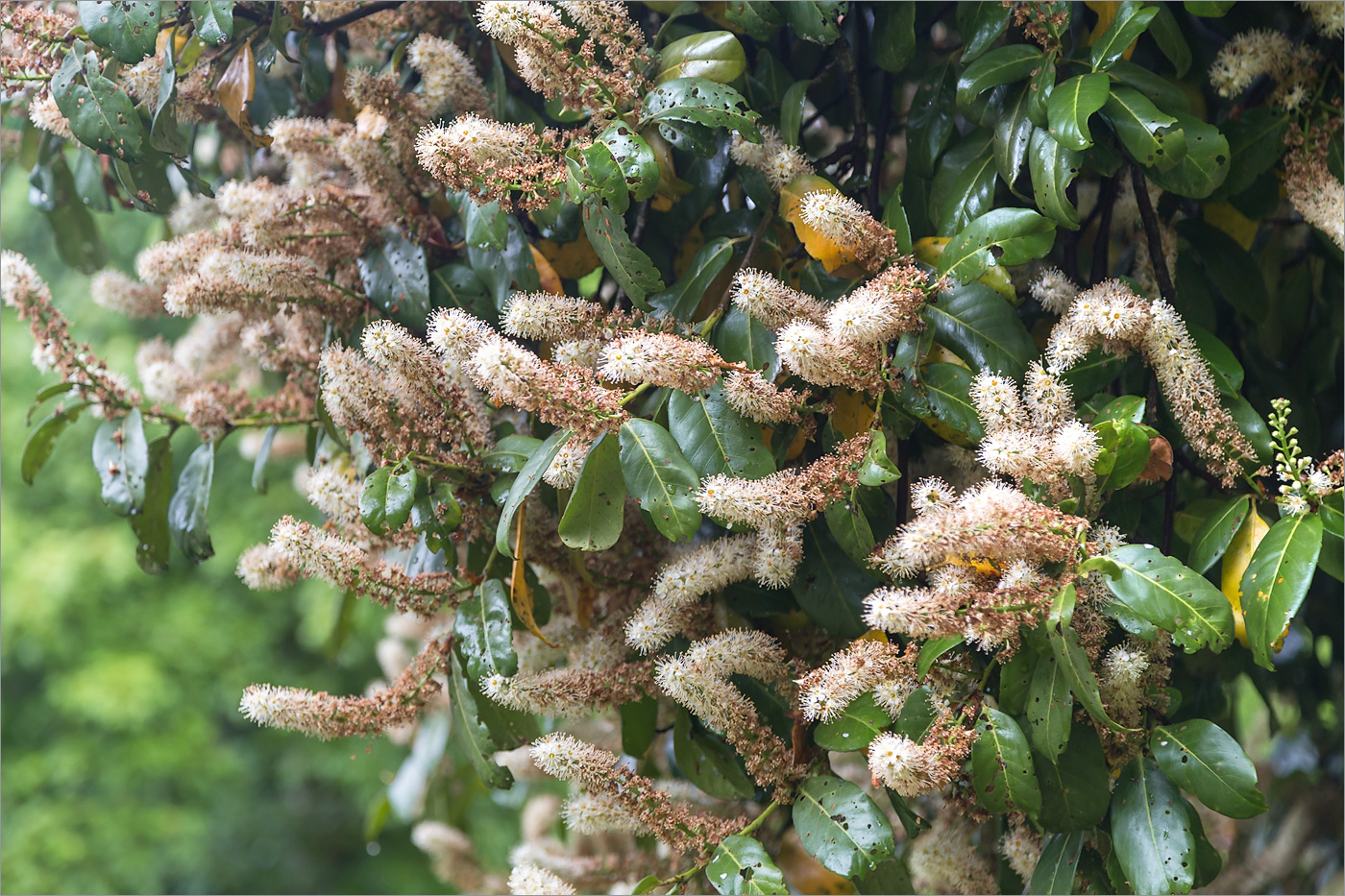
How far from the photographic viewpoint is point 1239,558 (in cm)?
61

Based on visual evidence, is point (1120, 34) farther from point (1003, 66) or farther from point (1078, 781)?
A: point (1078, 781)

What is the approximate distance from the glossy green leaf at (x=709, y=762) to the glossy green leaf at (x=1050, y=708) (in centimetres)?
21

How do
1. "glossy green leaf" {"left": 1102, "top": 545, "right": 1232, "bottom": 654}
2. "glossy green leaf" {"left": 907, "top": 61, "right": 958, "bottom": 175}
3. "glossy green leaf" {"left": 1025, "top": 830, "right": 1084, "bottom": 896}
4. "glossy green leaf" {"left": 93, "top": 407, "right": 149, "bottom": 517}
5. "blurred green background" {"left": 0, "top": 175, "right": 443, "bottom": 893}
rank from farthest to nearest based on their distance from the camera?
"blurred green background" {"left": 0, "top": 175, "right": 443, "bottom": 893}
"glossy green leaf" {"left": 93, "top": 407, "right": 149, "bottom": 517}
"glossy green leaf" {"left": 907, "top": 61, "right": 958, "bottom": 175}
"glossy green leaf" {"left": 1025, "top": 830, "right": 1084, "bottom": 896}
"glossy green leaf" {"left": 1102, "top": 545, "right": 1232, "bottom": 654}

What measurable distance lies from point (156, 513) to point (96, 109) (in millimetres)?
341

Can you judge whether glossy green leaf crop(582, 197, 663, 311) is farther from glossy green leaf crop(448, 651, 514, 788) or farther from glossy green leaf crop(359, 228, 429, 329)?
glossy green leaf crop(448, 651, 514, 788)

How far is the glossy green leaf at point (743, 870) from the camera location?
57 cm

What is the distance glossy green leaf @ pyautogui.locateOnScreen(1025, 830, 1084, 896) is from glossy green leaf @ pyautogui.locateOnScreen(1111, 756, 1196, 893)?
30mm

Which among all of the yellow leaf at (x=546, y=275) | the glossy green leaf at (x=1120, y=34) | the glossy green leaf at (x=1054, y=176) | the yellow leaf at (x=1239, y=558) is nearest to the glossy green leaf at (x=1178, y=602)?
the yellow leaf at (x=1239, y=558)

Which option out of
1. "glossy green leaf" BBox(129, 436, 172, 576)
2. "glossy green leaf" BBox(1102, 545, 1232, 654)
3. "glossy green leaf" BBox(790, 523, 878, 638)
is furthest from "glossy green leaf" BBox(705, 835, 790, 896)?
"glossy green leaf" BBox(129, 436, 172, 576)

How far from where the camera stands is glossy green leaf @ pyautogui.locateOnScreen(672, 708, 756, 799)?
696mm

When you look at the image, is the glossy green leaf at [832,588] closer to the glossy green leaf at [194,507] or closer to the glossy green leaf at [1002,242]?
the glossy green leaf at [1002,242]

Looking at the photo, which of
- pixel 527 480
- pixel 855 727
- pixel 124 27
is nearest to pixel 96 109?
pixel 124 27

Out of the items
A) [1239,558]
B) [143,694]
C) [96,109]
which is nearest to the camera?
[1239,558]

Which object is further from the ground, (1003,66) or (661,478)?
(1003,66)
